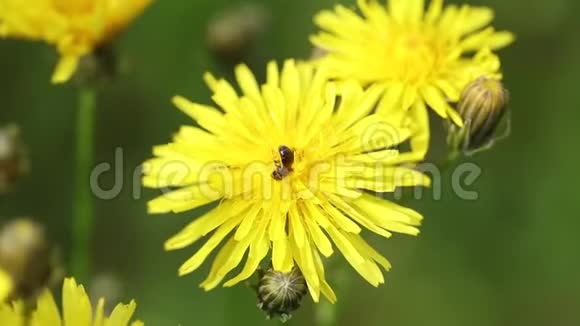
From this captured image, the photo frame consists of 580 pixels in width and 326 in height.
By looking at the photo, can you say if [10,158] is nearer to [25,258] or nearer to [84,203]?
[84,203]

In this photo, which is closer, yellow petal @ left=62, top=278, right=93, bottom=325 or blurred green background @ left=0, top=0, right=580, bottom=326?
yellow petal @ left=62, top=278, right=93, bottom=325

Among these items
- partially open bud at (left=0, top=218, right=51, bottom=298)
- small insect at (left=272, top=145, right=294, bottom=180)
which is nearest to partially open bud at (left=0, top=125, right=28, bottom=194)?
partially open bud at (left=0, top=218, right=51, bottom=298)

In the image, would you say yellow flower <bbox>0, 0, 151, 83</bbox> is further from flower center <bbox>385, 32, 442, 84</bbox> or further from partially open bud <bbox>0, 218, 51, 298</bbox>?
flower center <bbox>385, 32, 442, 84</bbox>

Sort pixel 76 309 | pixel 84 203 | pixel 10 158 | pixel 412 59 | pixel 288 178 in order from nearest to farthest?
pixel 76 309
pixel 288 178
pixel 412 59
pixel 10 158
pixel 84 203

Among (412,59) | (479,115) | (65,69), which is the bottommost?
(479,115)

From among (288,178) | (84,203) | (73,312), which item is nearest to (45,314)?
(73,312)
